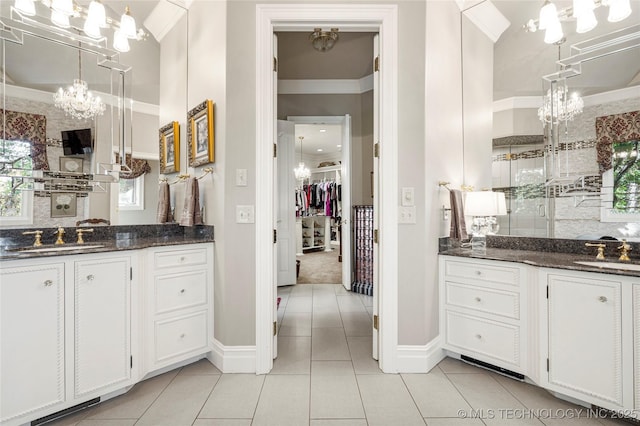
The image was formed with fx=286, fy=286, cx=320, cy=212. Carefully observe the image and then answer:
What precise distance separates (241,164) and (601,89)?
8.71 feet

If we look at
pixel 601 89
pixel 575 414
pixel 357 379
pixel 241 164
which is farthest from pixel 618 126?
pixel 241 164

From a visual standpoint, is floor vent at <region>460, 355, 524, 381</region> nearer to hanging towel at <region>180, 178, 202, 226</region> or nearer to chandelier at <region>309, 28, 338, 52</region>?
hanging towel at <region>180, 178, 202, 226</region>

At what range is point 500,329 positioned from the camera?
77.6 inches

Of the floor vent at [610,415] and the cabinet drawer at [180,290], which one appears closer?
the floor vent at [610,415]

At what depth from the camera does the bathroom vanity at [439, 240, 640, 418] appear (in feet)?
5.02

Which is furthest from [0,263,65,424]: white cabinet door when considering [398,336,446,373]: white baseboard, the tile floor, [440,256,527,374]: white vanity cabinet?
[440,256,527,374]: white vanity cabinet

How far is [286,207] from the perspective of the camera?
4.49 meters

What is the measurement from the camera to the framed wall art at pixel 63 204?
6.48ft

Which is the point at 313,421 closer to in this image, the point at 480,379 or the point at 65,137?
the point at 480,379

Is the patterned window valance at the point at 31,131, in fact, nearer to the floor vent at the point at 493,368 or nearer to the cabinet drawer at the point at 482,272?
the cabinet drawer at the point at 482,272

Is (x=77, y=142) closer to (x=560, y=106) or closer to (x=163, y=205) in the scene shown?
(x=163, y=205)

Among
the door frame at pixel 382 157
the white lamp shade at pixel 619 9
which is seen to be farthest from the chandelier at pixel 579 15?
the door frame at pixel 382 157

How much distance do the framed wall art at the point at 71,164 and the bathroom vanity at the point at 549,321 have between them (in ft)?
9.18

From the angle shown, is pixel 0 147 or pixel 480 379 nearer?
pixel 0 147
